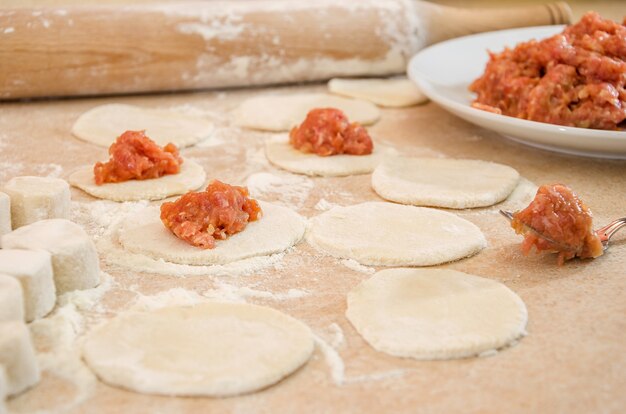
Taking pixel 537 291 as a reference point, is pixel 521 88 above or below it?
above

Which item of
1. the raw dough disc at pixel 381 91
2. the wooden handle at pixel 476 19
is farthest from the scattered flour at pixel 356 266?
the wooden handle at pixel 476 19

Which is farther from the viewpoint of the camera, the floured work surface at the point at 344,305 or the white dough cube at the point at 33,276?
the white dough cube at the point at 33,276

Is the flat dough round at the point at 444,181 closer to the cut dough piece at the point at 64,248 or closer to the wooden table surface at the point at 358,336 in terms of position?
the wooden table surface at the point at 358,336

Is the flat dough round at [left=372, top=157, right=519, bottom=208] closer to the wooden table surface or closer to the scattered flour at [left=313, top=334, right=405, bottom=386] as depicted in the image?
the wooden table surface

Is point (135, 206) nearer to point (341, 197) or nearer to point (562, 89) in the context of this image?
point (341, 197)

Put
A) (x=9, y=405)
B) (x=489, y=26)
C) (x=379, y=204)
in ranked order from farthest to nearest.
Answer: (x=489, y=26)
(x=379, y=204)
(x=9, y=405)

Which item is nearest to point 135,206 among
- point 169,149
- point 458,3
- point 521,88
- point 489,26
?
point 169,149

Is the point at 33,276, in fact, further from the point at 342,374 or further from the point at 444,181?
the point at 444,181

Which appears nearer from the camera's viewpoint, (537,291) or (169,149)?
(537,291)
